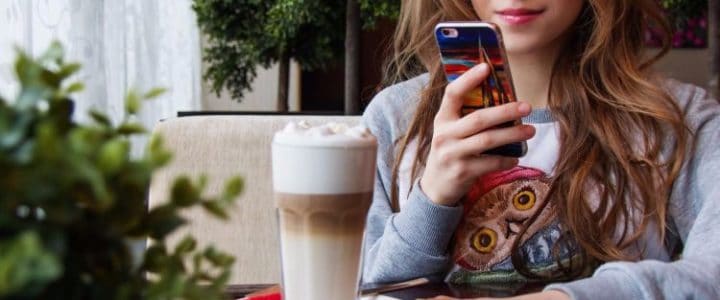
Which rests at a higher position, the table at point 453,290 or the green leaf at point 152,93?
the green leaf at point 152,93

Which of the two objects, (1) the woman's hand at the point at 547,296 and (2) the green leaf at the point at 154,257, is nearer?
(2) the green leaf at the point at 154,257

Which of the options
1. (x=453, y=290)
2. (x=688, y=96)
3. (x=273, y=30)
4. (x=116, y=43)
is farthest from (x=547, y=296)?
(x=273, y=30)

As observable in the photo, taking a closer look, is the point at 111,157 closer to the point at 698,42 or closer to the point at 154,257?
the point at 154,257

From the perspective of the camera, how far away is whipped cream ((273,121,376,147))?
0.66 meters

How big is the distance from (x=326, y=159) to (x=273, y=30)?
2125mm

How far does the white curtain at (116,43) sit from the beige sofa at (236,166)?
0.34 metres

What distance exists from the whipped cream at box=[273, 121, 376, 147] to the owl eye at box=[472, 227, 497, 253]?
18.7 inches

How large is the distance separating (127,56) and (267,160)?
51.1 inches

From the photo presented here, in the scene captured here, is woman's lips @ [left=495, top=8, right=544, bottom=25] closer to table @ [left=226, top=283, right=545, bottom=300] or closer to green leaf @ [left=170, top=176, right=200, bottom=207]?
table @ [left=226, top=283, right=545, bottom=300]

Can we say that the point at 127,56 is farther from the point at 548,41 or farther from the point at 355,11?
the point at 548,41

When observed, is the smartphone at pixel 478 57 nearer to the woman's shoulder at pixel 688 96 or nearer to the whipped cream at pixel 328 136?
the whipped cream at pixel 328 136

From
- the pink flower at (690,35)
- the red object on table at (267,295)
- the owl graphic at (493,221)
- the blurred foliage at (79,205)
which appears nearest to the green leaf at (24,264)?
the blurred foliage at (79,205)

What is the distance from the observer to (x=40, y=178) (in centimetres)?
24

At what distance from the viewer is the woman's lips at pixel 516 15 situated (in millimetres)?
1117
